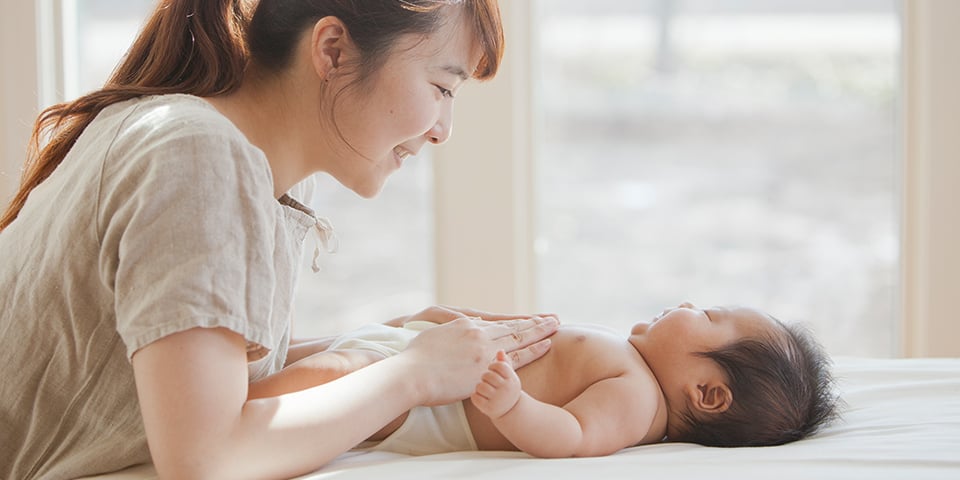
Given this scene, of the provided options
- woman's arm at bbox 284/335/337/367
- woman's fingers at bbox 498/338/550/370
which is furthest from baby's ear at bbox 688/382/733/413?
woman's arm at bbox 284/335/337/367

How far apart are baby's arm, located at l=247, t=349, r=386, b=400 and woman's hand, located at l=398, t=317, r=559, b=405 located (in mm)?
115

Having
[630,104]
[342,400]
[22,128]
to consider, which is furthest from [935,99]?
[22,128]

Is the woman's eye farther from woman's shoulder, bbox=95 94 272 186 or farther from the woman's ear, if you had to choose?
woman's shoulder, bbox=95 94 272 186

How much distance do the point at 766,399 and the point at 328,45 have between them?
0.80 metres

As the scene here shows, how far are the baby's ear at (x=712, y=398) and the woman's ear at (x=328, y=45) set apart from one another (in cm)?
71

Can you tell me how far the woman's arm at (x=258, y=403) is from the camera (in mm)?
1018

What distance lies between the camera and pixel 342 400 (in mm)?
1166

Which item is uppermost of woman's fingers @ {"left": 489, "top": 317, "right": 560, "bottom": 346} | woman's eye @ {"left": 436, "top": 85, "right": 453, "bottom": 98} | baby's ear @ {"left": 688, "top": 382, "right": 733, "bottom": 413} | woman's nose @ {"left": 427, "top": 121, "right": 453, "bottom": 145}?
woman's eye @ {"left": 436, "top": 85, "right": 453, "bottom": 98}

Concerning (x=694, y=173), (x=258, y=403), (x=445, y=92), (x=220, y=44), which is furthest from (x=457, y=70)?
(x=694, y=173)

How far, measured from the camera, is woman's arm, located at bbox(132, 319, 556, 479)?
1.02 m

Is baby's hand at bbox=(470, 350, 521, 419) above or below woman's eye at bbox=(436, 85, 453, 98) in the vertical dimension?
below

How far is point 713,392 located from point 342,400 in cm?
59

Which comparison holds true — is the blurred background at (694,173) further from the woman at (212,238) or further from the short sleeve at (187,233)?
the short sleeve at (187,233)

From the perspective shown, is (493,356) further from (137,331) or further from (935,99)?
(935,99)
